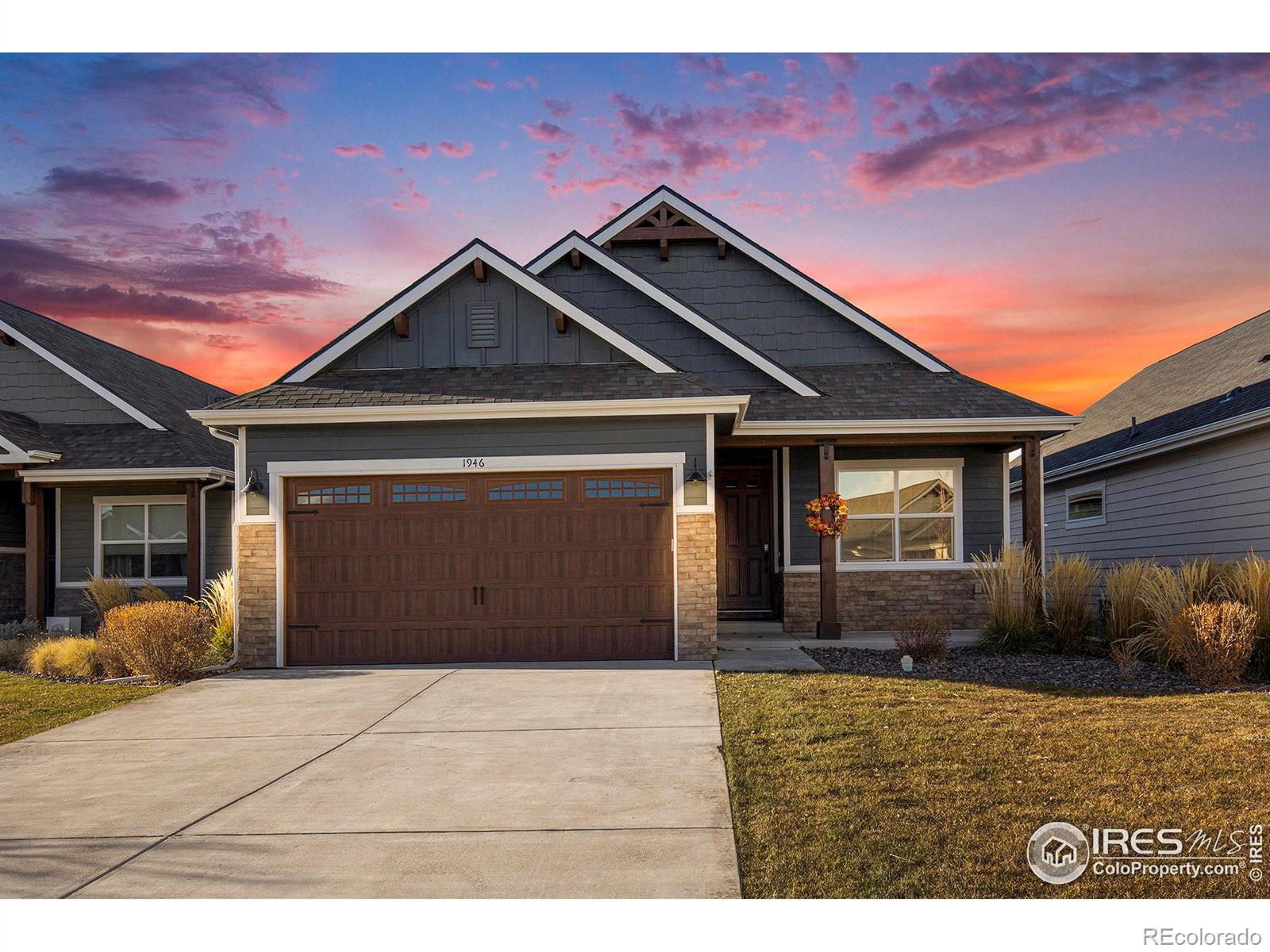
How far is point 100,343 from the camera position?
67.6ft

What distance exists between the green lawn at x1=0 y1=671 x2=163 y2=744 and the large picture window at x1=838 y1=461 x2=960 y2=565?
31.4 feet

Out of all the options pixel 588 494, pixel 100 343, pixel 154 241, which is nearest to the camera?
pixel 588 494

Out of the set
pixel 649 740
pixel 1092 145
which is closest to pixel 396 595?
pixel 649 740

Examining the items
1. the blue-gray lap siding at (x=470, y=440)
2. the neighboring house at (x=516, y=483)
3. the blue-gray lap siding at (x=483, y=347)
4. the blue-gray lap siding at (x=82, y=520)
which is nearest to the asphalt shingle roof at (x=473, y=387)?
the neighboring house at (x=516, y=483)

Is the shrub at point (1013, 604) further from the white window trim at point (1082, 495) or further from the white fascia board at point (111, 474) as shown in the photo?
the white fascia board at point (111, 474)

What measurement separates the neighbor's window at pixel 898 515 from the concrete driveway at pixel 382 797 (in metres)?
5.66

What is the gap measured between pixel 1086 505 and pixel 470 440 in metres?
12.8

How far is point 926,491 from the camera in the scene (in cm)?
1490

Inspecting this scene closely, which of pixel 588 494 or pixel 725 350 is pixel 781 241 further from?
pixel 588 494

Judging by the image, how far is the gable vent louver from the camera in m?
13.0

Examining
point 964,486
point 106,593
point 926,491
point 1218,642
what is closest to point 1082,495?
point 964,486

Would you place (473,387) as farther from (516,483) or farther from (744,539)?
(744,539)

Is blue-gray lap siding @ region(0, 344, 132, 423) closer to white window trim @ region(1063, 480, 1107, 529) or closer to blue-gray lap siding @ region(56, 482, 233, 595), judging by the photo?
blue-gray lap siding @ region(56, 482, 233, 595)

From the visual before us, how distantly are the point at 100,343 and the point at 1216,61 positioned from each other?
800 inches
